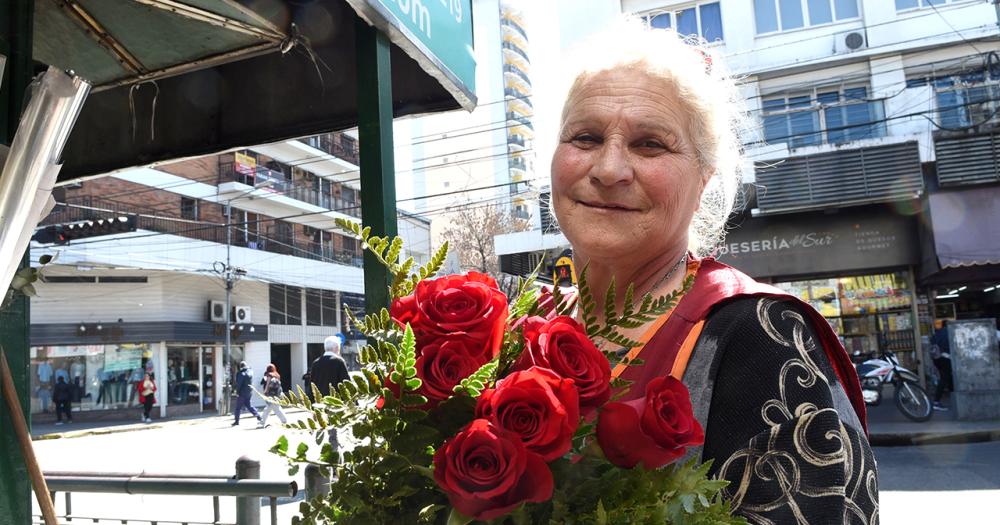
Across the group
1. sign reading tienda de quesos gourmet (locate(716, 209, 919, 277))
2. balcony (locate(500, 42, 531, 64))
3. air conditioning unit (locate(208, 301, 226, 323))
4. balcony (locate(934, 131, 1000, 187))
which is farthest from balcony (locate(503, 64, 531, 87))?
balcony (locate(934, 131, 1000, 187))

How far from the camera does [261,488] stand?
3025 millimetres

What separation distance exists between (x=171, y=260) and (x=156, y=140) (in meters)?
25.7

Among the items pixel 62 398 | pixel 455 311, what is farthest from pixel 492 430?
pixel 62 398

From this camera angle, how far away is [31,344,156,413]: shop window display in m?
24.4

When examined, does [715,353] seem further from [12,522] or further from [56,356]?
[56,356]

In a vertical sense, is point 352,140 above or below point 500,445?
above

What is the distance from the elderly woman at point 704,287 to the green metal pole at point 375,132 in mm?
786

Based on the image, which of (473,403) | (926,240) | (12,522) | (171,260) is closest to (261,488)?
(12,522)

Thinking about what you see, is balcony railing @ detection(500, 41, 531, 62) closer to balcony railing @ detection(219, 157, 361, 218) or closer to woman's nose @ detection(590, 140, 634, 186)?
balcony railing @ detection(219, 157, 361, 218)

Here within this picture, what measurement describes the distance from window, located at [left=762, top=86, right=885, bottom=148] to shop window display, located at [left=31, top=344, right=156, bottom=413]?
2201 cm

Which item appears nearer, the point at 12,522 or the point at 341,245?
the point at 12,522

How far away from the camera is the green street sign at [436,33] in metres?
2.13

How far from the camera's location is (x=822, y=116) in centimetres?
1433

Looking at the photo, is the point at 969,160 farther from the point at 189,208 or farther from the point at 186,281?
the point at 189,208
